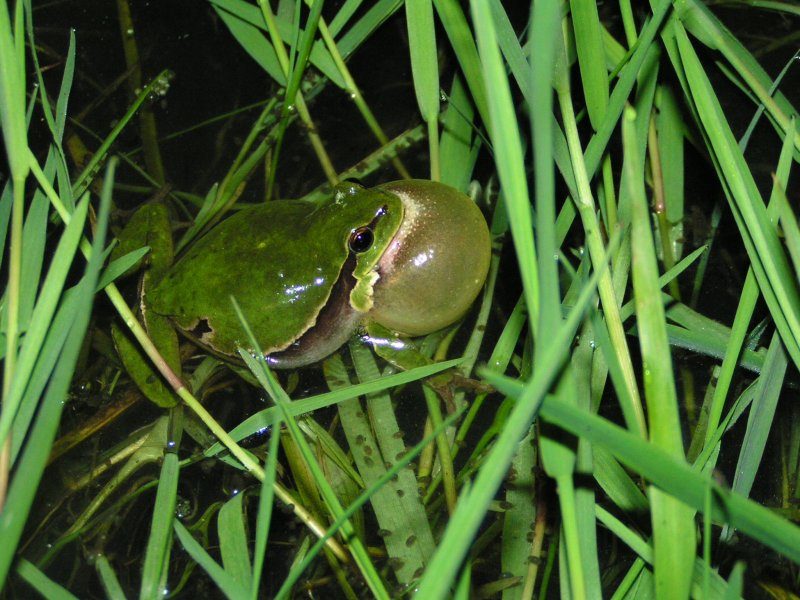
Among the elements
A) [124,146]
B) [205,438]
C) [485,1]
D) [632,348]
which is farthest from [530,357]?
[124,146]

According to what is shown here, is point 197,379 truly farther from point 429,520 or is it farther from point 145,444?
point 429,520

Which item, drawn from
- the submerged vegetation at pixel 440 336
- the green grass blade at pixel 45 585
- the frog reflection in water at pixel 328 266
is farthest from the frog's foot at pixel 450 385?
the green grass blade at pixel 45 585

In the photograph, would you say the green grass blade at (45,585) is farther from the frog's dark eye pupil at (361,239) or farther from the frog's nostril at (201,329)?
the frog's dark eye pupil at (361,239)

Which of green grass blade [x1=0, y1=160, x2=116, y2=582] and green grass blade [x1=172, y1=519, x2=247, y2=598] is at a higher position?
green grass blade [x1=0, y1=160, x2=116, y2=582]

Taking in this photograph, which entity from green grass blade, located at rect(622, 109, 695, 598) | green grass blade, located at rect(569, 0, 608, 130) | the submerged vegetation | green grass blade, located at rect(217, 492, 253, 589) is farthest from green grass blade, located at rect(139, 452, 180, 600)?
green grass blade, located at rect(569, 0, 608, 130)

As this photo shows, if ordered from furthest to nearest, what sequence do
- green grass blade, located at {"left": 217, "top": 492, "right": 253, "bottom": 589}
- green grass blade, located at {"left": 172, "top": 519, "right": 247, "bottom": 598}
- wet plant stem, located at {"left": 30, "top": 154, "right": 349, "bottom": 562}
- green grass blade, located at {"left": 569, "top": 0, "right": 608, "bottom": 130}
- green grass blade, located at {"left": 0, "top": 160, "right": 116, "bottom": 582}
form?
green grass blade, located at {"left": 569, "top": 0, "right": 608, "bottom": 130}
wet plant stem, located at {"left": 30, "top": 154, "right": 349, "bottom": 562}
green grass blade, located at {"left": 217, "top": 492, "right": 253, "bottom": 589}
green grass blade, located at {"left": 172, "top": 519, "right": 247, "bottom": 598}
green grass blade, located at {"left": 0, "top": 160, "right": 116, "bottom": 582}

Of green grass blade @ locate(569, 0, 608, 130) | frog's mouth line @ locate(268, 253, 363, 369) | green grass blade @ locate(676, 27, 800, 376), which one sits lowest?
frog's mouth line @ locate(268, 253, 363, 369)

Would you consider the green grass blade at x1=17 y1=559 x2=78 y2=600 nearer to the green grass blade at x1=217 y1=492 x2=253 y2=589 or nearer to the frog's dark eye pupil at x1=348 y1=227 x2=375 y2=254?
the green grass blade at x1=217 y1=492 x2=253 y2=589

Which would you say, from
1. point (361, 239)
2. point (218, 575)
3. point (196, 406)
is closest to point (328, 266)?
point (361, 239)

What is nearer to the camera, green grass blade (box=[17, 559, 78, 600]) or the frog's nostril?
green grass blade (box=[17, 559, 78, 600])
